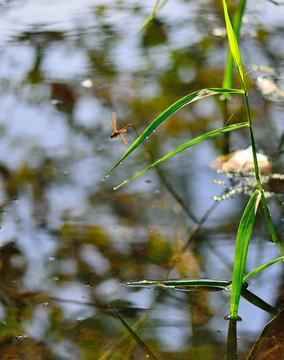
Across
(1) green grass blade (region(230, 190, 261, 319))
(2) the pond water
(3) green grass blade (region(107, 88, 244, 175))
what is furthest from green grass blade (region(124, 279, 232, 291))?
(3) green grass blade (region(107, 88, 244, 175))

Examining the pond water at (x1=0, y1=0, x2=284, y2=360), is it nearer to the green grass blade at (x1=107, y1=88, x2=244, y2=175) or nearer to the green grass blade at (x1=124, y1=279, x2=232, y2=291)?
the green grass blade at (x1=124, y1=279, x2=232, y2=291)

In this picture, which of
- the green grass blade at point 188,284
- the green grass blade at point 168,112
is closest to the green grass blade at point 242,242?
the green grass blade at point 188,284

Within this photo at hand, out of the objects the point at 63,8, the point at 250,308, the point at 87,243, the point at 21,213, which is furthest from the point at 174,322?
the point at 63,8

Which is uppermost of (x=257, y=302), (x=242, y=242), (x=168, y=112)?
(x=168, y=112)

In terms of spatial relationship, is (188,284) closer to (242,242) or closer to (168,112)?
(242,242)

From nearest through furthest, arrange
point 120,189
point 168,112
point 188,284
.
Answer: point 168,112
point 188,284
point 120,189

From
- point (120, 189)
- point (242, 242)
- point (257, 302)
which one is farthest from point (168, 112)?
point (120, 189)
